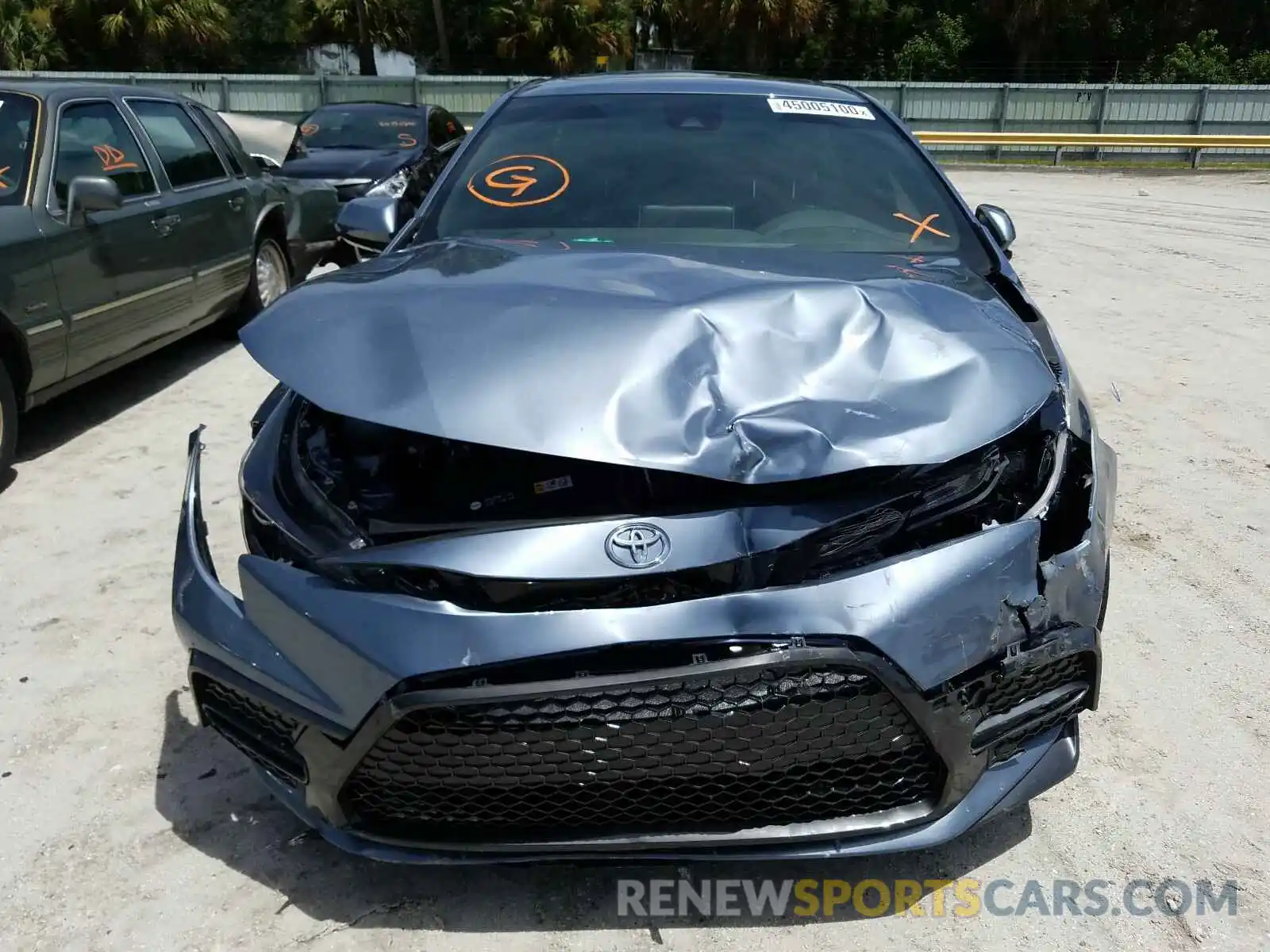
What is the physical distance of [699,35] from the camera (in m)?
35.4

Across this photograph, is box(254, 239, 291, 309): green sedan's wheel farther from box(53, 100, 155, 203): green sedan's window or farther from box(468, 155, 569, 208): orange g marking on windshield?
box(468, 155, 569, 208): orange g marking on windshield

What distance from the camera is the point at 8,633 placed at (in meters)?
3.17

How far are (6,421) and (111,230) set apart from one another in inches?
46.0

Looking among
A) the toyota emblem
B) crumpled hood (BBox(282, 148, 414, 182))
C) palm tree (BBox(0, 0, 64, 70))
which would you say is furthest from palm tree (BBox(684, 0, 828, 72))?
the toyota emblem

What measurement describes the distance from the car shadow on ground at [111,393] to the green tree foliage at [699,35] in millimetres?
26156

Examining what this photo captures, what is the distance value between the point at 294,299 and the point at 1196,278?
8833 mm

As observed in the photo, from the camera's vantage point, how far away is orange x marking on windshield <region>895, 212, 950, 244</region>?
3.20m

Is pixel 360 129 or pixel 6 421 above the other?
pixel 360 129

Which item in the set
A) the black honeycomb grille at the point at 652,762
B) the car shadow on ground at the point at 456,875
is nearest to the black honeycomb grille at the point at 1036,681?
the black honeycomb grille at the point at 652,762

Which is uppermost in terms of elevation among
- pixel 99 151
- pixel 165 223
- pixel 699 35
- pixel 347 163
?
pixel 99 151

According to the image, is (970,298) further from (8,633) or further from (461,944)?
(8,633)

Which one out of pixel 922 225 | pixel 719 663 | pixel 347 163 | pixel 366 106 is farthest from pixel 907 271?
pixel 366 106

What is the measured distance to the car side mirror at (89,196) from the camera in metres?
4.54

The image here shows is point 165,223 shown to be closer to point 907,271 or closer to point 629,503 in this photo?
point 907,271
